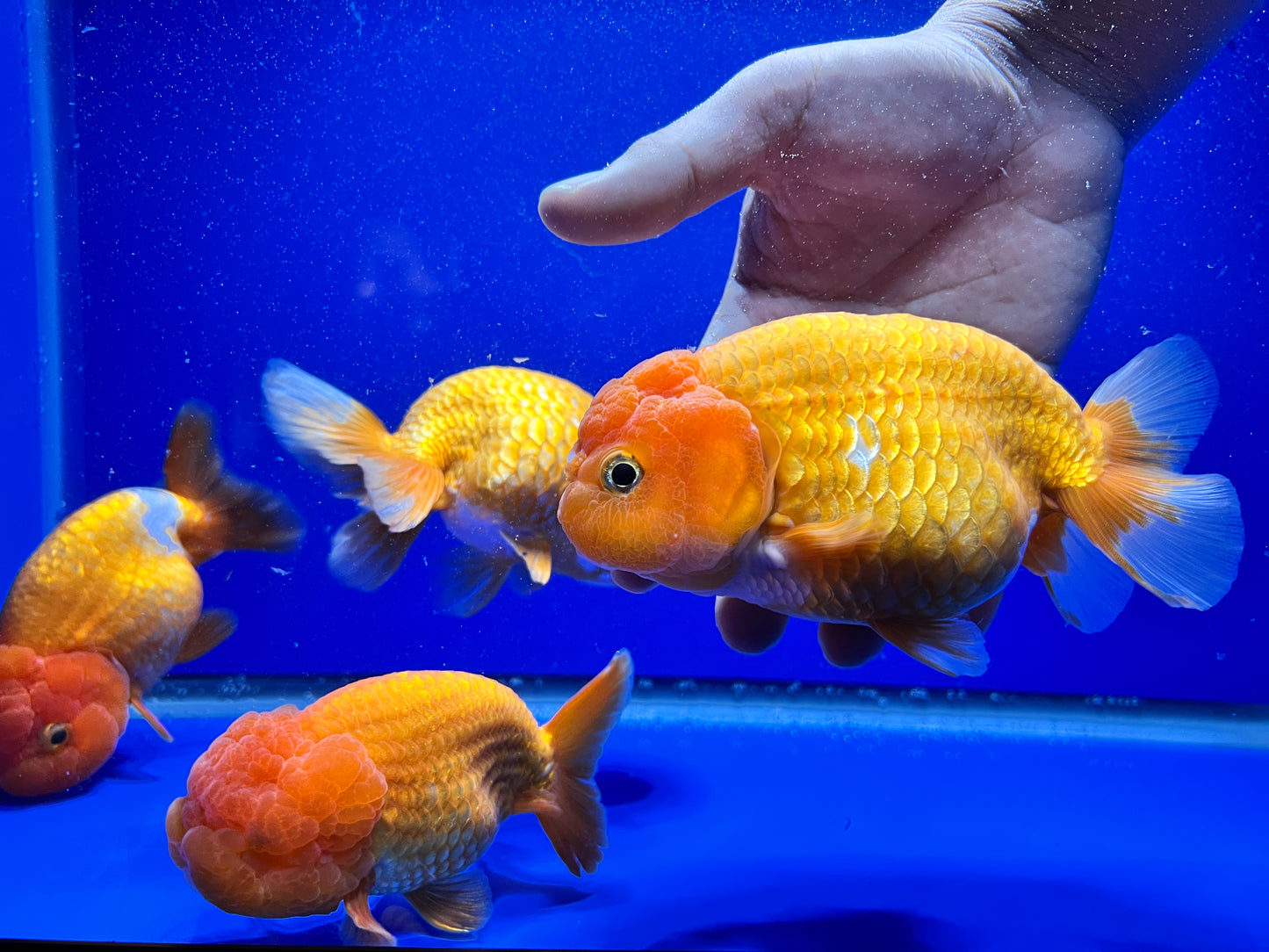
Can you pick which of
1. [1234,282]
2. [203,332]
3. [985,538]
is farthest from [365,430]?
[1234,282]

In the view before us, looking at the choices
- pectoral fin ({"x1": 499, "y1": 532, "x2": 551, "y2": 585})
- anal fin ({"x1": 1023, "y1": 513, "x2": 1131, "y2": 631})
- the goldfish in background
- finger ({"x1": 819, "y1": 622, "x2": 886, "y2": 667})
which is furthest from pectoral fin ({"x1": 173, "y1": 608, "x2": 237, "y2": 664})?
anal fin ({"x1": 1023, "y1": 513, "x2": 1131, "y2": 631})

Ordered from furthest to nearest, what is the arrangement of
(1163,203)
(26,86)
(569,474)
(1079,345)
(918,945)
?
(26,86) < (1079,345) < (1163,203) < (918,945) < (569,474)

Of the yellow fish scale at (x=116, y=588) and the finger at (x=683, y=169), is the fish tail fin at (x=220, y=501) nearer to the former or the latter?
the yellow fish scale at (x=116, y=588)

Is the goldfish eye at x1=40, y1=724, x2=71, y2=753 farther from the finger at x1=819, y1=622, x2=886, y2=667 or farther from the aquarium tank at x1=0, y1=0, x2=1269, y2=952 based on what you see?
the finger at x1=819, y1=622, x2=886, y2=667

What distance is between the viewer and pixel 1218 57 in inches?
42.4

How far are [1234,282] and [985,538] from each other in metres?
0.86

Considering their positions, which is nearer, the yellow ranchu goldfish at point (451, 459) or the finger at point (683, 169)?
the finger at point (683, 169)

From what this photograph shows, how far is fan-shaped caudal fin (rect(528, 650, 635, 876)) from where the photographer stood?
961mm

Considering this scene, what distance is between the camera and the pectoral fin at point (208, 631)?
150cm

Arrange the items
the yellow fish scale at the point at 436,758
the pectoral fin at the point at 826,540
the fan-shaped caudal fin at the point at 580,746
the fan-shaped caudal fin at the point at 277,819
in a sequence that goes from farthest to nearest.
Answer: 1. the fan-shaped caudal fin at the point at 580,746
2. the yellow fish scale at the point at 436,758
3. the fan-shaped caudal fin at the point at 277,819
4. the pectoral fin at the point at 826,540

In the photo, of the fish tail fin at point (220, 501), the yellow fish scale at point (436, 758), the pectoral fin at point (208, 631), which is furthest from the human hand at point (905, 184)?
the pectoral fin at point (208, 631)

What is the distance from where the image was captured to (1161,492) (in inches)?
29.8

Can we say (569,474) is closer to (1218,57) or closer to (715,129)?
(715,129)

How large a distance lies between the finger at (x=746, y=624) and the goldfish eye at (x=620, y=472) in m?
0.44
